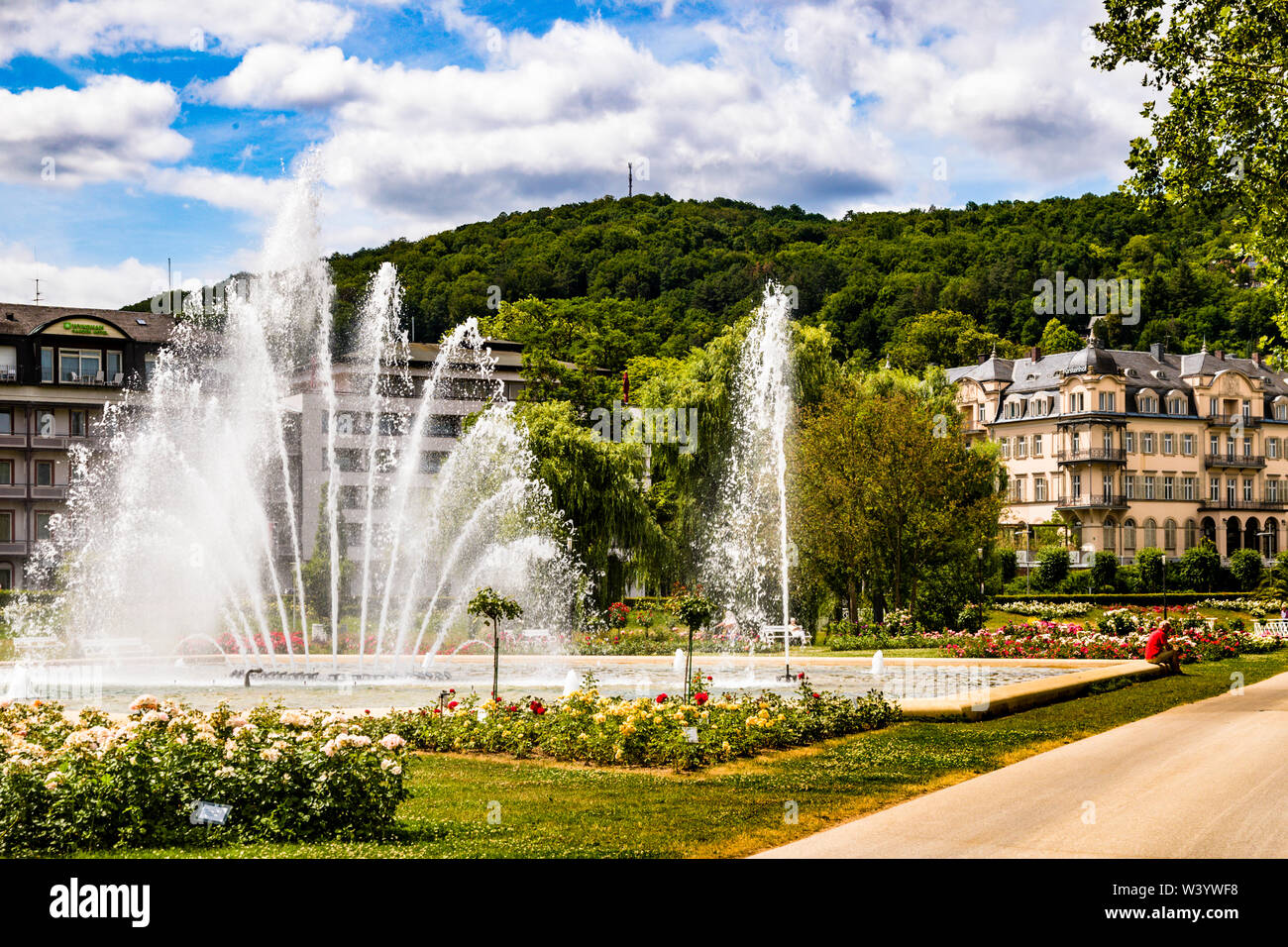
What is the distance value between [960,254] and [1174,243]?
2082cm

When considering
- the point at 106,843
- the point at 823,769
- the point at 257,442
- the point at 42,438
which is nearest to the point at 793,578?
the point at 257,442

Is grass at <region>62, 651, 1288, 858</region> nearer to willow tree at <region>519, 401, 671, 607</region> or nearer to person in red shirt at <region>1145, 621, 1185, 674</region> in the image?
person in red shirt at <region>1145, 621, 1185, 674</region>

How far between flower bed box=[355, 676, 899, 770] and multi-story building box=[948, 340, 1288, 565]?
7248 cm

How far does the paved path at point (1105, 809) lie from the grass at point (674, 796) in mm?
568

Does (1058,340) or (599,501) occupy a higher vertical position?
(1058,340)

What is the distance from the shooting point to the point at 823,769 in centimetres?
1443

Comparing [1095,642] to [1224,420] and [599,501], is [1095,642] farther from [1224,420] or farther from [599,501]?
[1224,420]

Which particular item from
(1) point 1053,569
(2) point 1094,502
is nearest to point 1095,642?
(1) point 1053,569

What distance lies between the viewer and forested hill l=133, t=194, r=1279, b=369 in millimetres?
99438

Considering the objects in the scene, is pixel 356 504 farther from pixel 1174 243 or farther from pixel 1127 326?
pixel 1174 243

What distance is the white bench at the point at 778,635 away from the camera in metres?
37.3

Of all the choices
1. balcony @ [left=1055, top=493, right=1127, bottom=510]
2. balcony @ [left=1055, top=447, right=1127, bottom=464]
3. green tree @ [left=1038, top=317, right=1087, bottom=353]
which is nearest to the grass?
balcony @ [left=1055, top=493, right=1127, bottom=510]

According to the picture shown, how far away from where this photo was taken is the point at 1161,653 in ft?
93.2

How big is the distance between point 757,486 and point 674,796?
32.3 m
